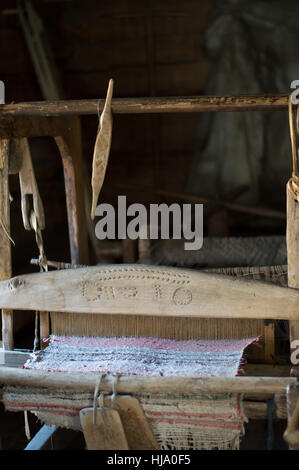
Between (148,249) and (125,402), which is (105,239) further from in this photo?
(125,402)

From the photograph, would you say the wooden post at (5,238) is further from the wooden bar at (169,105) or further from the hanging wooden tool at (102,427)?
the hanging wooden tool at (102,427)

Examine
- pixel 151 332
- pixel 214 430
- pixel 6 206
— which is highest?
pixel 6 206

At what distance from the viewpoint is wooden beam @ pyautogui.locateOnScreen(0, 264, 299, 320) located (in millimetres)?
1908

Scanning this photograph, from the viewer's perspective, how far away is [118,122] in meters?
5.65

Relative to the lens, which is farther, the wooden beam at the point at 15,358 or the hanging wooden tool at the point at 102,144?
the wooden beam at the point at 15,358

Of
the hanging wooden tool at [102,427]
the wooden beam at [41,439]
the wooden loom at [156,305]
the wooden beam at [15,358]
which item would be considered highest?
the wooden loom at [156,305]

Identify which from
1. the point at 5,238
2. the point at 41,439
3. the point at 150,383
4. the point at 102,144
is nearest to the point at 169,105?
the point at 102,144

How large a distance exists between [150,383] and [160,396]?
0.08 meters

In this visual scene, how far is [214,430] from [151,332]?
1.42ft

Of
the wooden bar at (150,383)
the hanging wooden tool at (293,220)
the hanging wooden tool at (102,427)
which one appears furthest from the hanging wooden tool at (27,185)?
the hanging wooden tool at (293,220)

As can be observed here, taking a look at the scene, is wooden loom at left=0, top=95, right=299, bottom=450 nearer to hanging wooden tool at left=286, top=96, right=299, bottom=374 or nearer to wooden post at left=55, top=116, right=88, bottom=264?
hanging wooden tool at left=286, top=96, right=299, bottom=374

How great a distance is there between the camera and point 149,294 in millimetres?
1989

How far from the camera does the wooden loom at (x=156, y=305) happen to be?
1812mm

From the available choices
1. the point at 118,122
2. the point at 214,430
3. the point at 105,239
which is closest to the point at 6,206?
the point at 214,430
